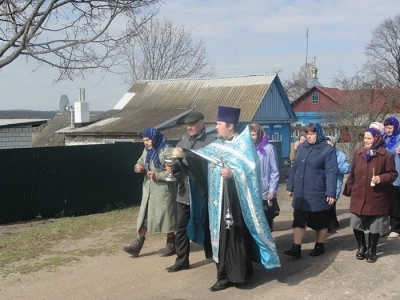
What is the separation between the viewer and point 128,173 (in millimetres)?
12320

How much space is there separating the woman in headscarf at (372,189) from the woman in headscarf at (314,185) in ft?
1.09

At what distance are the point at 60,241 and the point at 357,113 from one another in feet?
54.2

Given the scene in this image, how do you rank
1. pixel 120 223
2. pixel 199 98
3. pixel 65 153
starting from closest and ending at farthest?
pixel 120 223, pixel 65 153, pixel 199 98

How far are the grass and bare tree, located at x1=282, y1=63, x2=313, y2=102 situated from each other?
47047 millimetres

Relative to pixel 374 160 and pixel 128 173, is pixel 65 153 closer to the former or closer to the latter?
pixel 128 173

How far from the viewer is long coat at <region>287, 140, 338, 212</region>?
6.21 metres

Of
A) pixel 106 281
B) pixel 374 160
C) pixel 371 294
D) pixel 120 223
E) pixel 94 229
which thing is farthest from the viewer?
pixel 120 223

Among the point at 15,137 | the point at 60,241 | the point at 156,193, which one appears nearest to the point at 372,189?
the point at 156,193

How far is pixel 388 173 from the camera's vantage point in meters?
6.13

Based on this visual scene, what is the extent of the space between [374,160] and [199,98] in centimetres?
1968

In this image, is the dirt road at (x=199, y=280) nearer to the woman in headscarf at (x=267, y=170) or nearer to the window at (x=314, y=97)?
the woman in headscarf at (x=267, y=170)

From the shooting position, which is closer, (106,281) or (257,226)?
(257,226)

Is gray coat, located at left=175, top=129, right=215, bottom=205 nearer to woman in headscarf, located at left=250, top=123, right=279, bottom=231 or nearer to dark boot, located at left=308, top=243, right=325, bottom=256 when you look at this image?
woman in headscarf, located at left=250, top=123, right=279, bottom=231

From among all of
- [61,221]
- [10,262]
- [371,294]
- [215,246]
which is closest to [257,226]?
[215,246]
